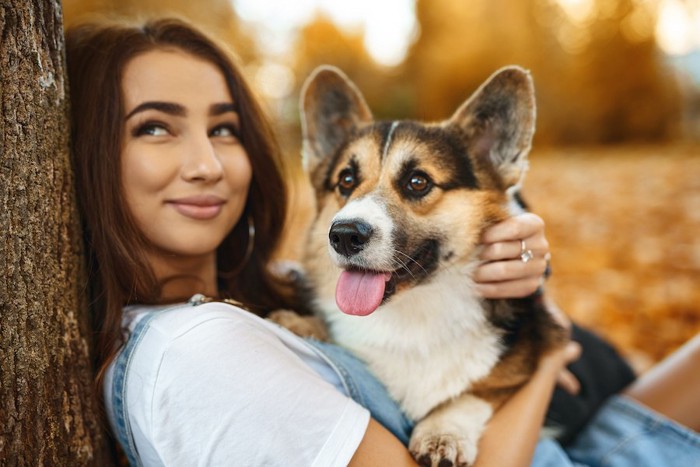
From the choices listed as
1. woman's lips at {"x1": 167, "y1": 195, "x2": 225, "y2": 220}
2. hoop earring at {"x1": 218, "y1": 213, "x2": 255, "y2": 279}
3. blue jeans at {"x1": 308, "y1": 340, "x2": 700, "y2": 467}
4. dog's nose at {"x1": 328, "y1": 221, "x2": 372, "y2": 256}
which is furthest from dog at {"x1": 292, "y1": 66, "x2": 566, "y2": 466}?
woman's lips at {"x1": 167, "y1": 195, "x2": 225, "y2": 220}

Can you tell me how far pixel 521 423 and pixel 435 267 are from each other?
597 millimetres

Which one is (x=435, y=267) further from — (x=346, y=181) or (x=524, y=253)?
(x=346, y=181)

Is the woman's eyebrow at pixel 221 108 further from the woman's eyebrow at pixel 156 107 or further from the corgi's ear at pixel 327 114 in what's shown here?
the corgi's ear at pixel 327 114

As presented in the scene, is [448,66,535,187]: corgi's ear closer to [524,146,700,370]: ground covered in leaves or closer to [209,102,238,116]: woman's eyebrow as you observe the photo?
[209,102,238,116]: woman's eyebrow

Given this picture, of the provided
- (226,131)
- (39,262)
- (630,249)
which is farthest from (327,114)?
(630,249)

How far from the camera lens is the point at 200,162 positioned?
183 centimetres

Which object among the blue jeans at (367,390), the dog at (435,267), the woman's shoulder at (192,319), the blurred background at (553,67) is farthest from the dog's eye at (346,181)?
the blurred background at (553,67)

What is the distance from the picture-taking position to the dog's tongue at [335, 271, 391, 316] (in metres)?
1.77

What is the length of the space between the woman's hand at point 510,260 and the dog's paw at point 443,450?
0.53 meters

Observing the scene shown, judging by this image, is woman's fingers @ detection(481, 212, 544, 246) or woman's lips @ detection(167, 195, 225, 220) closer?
woman's lips @ detection(167, 195, 225, 220)

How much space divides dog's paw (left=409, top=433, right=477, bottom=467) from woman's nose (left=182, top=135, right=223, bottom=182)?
3.59 feet

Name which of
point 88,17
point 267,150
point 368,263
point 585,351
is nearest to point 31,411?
point 368,263

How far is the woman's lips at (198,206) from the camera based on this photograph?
1.84 m

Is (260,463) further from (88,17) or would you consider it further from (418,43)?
(418,43)
